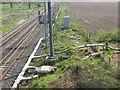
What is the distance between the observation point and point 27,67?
8500mm

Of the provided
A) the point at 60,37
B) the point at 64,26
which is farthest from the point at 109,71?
the point at 64,26

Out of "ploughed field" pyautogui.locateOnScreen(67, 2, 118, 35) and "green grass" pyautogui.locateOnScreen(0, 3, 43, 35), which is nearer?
"ploughed field" pyautogui.locateOnScreen(67, 2, 118, 35)

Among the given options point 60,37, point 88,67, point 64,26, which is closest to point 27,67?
point 88,67

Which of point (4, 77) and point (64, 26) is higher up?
point (64, 26)

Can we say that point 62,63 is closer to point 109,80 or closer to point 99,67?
point 99,67

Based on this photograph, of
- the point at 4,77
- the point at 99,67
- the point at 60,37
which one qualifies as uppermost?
the point at 60,37

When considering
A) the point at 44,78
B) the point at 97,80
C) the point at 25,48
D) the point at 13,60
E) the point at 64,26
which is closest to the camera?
the point at 97,80

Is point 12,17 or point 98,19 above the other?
point 12,17

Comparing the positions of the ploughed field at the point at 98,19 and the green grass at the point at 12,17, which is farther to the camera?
the green grass at the point at 12,17

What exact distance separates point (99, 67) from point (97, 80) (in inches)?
59.4

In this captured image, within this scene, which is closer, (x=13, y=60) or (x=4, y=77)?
(x=4, y=77)

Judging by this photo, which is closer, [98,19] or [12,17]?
[98,19]

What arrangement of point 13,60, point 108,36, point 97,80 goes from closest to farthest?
point 97,80 < point 13,60 < point 108,36

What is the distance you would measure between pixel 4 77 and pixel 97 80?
4.75 meters
